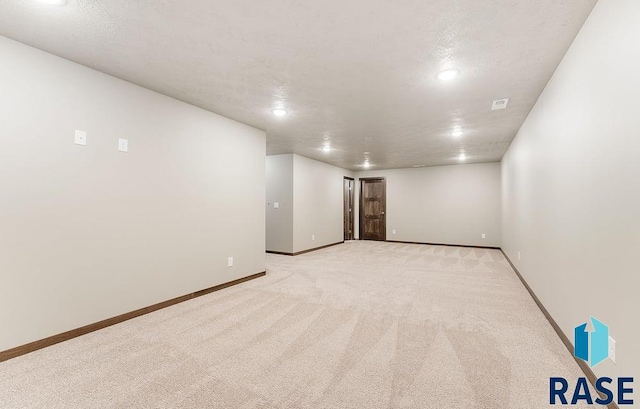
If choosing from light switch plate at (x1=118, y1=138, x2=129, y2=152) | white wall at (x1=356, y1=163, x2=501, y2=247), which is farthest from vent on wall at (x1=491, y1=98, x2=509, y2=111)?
white wall at (x1=356, y1=163, x2=501, y2=247)

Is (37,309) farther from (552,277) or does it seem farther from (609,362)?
(552,277)

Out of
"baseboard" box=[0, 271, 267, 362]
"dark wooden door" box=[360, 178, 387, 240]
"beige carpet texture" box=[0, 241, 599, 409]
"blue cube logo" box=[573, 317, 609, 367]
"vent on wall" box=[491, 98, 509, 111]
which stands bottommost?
"beige carpet texture" box=[0, 241, 599, 409]

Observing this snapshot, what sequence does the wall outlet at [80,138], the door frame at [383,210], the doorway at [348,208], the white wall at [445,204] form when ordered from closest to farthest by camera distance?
the wall outlet at [80,138] < the white wall at [445,204] < the door frame at [383,210] < the doorway at [348,208]

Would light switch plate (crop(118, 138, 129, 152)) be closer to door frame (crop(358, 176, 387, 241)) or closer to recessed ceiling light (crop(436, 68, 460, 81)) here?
recessed ceiling light (crop(436, 68, 460, 81))

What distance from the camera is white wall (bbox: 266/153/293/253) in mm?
6750

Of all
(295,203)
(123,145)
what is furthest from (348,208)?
(123,145)

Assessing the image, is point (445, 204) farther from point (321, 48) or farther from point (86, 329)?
point (86, 329)

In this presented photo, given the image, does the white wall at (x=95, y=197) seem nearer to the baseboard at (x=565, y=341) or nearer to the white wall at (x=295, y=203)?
the white wall at (x=295, y=203)

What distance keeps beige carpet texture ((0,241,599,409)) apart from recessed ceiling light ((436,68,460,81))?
2.43 metres

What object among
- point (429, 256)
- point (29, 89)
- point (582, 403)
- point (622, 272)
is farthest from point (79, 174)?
point (429, 256)

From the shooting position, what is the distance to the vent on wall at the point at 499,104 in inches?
133

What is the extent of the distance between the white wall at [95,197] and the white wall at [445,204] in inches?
252

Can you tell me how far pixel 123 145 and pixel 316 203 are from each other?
5106 mm

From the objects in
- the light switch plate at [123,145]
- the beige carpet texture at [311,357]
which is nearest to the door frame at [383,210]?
the beige carpet texture at [311,357]
